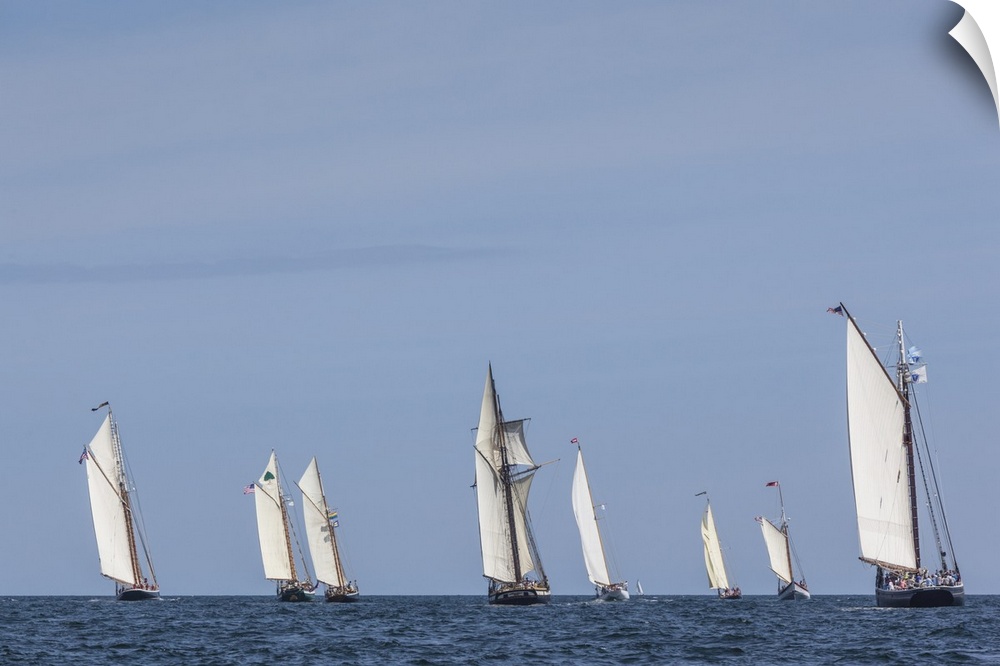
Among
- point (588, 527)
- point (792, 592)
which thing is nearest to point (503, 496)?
point (588, 527)

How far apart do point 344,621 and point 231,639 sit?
26263 millimetres

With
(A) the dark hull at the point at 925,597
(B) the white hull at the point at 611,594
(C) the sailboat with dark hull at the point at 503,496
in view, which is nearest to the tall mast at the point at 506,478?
(C) the sailboat with dark hull at the point at 503,496

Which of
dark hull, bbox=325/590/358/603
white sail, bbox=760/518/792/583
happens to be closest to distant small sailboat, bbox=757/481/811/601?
white sail, bbox=760/518/792/583

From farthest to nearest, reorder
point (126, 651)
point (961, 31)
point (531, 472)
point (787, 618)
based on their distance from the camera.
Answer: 1. point (531, 472)
2. point (787, 618)
3. point (126, 651)
4. point (961, 31)

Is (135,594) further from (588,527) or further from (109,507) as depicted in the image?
(588,527)

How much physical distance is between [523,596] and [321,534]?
4163cm

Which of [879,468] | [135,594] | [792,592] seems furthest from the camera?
[792,592]

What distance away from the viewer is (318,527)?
14512 centimetres

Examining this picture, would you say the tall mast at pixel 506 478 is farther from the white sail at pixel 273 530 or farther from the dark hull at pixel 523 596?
the white sail at pixel 273 530

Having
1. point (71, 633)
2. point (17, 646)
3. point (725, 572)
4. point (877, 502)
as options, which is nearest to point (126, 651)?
point (17, 646)

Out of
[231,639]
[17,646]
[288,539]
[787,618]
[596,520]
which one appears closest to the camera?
[17,646]

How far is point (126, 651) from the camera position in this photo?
189 feet

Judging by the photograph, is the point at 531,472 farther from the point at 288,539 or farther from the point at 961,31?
the point at 961,31

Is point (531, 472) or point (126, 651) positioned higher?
point (531, 472)
